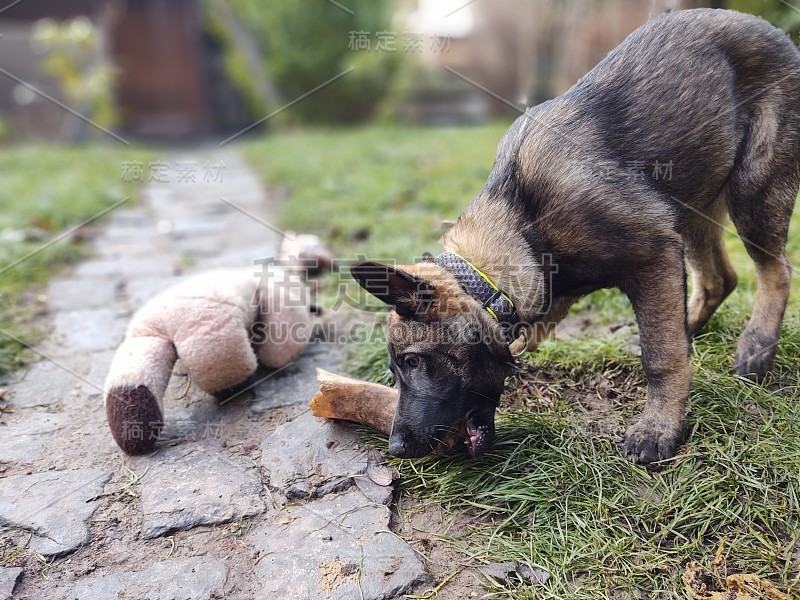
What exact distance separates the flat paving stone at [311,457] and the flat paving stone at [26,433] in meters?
1.00

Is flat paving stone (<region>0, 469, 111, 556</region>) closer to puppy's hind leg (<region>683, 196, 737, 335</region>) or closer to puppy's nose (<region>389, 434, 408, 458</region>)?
puppy's nose (<region>389, 434, 408, 458</region>)

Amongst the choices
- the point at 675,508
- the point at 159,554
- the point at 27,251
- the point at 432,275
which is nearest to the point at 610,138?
the point at 432,275

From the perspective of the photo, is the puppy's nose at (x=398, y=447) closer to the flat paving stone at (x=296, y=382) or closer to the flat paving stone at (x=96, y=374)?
the flat paving stone at (x=296, y=382)

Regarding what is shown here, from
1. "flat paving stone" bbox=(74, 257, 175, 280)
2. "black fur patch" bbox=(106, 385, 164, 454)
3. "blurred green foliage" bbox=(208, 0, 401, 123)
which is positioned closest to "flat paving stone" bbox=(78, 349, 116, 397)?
"black fur patch" bbox=(106, 385, 164, 454)

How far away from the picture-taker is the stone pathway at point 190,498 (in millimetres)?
2201

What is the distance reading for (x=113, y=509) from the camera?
8.35 feet

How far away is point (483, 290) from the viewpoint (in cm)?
264

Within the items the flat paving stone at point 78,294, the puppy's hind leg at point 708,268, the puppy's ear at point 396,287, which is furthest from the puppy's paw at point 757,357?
the flat paving stone at point 78,294

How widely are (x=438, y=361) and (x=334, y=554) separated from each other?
775 millimetres

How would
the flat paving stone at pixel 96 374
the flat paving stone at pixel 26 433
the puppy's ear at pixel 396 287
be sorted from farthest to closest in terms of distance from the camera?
the flat paving stone at pixel 96 374 < the flat paving stone at pixel 26 433 < the puppy's ear at pixel 396 287

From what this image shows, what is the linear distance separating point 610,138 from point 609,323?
124 centimetres

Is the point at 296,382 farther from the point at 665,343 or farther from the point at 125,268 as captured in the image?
the point at 125,268

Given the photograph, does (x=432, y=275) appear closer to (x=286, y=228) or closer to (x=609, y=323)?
(x=609, y=323)

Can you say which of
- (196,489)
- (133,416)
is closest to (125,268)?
(133,416)
